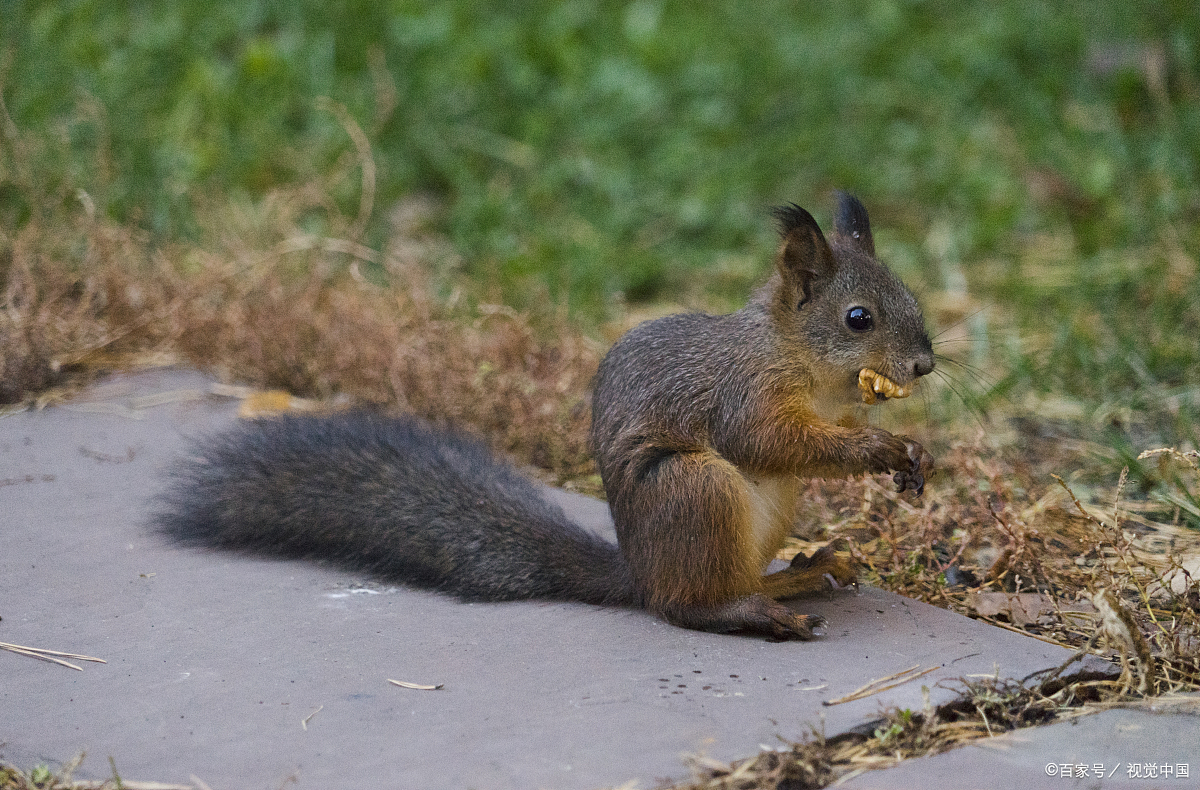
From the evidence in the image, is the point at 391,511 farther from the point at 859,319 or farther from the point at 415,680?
the point at 859,319

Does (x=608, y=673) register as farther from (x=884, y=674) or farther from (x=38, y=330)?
(x=38, y=330)

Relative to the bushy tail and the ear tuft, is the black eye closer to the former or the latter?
the ear tuft

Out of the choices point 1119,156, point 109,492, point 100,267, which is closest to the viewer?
point 109,492

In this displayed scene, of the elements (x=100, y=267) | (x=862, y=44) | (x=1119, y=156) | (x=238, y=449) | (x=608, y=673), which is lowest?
(x=608, y=673)

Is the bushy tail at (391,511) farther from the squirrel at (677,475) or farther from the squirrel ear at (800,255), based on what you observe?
the squirrel ear at (800,255)

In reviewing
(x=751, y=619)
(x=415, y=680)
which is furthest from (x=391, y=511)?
(x=751, y=619)

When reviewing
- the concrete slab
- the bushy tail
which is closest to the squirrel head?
the bushy tail

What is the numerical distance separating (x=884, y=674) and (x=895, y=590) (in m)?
0.64

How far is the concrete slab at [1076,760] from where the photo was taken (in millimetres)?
1811

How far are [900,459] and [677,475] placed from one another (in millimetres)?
423

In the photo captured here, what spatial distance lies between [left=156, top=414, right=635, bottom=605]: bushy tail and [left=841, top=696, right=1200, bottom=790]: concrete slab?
83cm

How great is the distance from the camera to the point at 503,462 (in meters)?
3.00

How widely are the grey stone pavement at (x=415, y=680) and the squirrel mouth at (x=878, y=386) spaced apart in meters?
0.43

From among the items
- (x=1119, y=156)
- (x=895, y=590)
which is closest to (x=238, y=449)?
(x=895, y=590)
